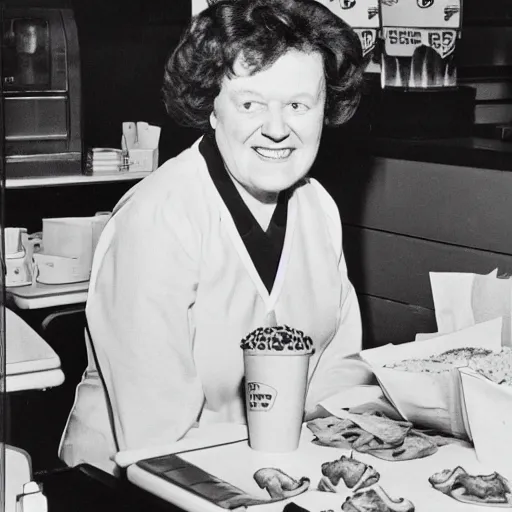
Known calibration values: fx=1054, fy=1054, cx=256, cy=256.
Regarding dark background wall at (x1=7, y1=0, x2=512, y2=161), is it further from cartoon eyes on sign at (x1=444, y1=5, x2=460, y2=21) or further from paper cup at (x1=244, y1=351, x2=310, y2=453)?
cartoon eyes on sign at (x1=444, y1=5, x2=460, y2=21)

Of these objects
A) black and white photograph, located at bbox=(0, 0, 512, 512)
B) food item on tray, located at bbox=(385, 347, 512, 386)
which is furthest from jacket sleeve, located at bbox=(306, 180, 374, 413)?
food item on tray, located at bbox=(385, 347, 512, 386)

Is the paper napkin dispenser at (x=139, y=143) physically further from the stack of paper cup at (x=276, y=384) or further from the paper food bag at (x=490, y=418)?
the paper food bag at (x=490, y=418)

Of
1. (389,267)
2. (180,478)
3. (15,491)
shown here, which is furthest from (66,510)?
(389,267)

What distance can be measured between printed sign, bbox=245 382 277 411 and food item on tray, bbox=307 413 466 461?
104mm

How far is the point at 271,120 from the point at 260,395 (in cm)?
49

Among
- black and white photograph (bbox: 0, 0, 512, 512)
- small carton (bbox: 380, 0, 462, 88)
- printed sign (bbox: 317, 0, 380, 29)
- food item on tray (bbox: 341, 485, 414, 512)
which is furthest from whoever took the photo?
small carton (bbox: 380, 0, 462, 88)

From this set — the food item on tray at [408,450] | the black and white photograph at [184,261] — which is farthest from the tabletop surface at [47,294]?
A: the food item on tray at [408,450]

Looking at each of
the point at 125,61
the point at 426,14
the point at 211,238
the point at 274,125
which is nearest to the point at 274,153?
the point at 274,125

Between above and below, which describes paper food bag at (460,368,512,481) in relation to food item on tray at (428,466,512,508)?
above

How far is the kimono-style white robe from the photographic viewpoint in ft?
5.45

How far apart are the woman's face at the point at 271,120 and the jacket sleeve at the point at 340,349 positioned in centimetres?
15

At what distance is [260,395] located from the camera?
1.45 metres

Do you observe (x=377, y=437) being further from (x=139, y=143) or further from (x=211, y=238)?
(x=139, y=143)

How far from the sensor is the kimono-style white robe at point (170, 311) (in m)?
1.66
